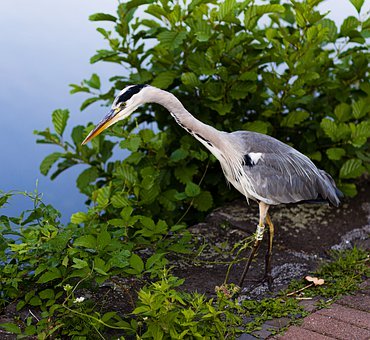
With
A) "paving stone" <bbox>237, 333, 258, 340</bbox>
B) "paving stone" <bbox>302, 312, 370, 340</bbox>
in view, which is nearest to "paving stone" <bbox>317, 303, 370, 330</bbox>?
"paving stone" <bbox>302, 312, 370, 340</bbox>

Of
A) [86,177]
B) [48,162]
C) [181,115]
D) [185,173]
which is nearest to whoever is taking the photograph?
[181,115]

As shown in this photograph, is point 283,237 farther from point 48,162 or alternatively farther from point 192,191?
point 48,162

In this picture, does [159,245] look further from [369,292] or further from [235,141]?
[369,292]

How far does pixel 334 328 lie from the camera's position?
2.99m

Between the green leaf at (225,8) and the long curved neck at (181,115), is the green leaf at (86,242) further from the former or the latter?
the green leaf at (225,8)

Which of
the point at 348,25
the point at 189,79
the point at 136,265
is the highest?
the point at 348,25

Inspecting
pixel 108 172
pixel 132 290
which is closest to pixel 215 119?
pixel 108 172

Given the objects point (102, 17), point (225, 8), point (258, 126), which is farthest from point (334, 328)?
point (102, 17)

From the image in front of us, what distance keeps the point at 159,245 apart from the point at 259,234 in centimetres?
59

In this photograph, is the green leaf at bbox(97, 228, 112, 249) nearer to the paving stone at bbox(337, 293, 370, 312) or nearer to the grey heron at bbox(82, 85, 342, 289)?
the grey heron at bbox(82, 85, 342, 289)

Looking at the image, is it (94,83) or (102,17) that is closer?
(102,17)

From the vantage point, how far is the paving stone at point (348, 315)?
3.06 meters

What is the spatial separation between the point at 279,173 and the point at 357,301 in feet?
2.56

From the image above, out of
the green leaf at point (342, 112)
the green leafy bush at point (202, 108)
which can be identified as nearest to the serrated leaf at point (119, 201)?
the green leafy bush at point (202, 108)
